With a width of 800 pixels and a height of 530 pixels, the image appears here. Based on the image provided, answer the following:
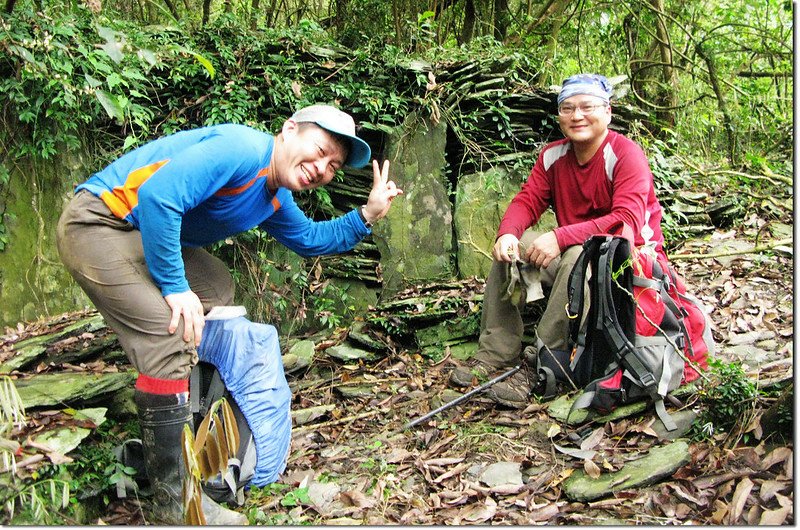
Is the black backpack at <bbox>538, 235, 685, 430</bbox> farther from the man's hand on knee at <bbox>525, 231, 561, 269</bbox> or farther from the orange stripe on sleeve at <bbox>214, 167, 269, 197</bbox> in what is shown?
the orange stripe on sleeve at <bbox>214, 167, 269, 197</bbox>

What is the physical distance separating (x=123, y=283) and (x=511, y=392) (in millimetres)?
2386

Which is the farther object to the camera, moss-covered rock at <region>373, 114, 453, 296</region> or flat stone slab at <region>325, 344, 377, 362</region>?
moss-covered rock at <region>373, 114, 453, 296</region>

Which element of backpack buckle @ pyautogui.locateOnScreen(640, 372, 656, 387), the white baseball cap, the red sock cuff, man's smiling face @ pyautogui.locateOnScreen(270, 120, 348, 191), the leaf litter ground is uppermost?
the white baseball cap

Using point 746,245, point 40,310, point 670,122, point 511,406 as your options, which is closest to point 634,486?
point 511,406

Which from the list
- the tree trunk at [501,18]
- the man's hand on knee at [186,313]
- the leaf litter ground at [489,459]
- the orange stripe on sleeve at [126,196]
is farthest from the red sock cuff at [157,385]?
the tree trunk at [501,18]

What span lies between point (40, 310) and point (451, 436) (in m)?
3.87

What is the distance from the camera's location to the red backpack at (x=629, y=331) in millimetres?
3312

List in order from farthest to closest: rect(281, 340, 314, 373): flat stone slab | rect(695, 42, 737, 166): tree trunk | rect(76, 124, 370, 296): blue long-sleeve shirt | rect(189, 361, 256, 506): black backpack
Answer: rect(695, 42, 737, 166): tree trunk < rect(281, 340, 314, 373): flat stone slab < rect(189, 361, 256, 506): black backpack < rect(76, 124, 370, 296): blue long-sleeve shirt

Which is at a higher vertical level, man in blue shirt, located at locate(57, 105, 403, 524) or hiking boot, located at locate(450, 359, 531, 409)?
man in blue shirt, located at locate(57, 105, 403, 524)

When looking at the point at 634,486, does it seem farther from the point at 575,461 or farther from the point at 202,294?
the point at 202,294

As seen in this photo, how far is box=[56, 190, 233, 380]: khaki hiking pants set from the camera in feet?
9.59

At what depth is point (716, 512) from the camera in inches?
98.6

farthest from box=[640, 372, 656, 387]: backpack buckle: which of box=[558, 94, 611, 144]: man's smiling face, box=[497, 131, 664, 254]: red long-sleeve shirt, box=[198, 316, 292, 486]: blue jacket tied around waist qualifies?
box=[198, 316, 292, 486]: blue jacket tied around waist

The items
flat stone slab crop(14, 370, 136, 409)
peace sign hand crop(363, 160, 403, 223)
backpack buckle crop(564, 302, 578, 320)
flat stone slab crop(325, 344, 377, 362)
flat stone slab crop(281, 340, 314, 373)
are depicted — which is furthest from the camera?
flat stone slab crop(325, 344, 377, 362)
